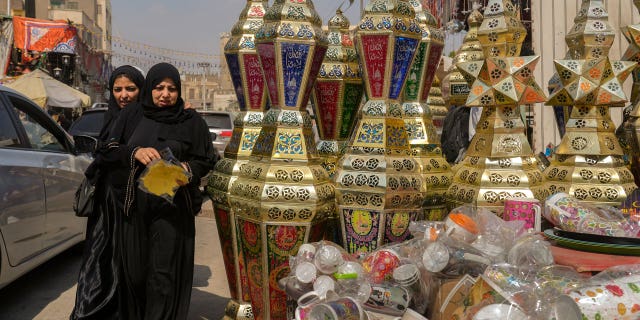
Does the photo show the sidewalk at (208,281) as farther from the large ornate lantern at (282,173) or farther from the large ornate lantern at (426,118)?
the large ornate lantern at (426,118)

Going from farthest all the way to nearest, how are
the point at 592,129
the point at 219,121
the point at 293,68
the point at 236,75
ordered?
the point at 219,121, the point at 236,75, the point at 592,129, the point at 293,68

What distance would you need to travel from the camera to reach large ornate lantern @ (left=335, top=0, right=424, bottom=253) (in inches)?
90.8

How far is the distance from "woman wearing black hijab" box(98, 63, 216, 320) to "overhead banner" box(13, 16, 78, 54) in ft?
47.1

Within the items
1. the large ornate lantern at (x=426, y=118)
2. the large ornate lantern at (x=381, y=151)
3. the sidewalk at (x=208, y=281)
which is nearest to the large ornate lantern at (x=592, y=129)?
the large ornate lantern at (x=426, y=118)

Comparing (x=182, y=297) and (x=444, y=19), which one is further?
(x=444, y=19)

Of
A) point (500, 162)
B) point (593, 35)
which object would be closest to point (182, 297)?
point (500, 162)

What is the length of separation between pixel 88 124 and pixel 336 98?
18.2ft

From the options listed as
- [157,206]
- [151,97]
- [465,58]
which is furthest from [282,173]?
[465,58]

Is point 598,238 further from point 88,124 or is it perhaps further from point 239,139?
point 88,124

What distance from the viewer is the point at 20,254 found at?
3.42 m

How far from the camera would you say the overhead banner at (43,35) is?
1488cm

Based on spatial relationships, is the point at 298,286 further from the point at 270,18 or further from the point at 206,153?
the point at 270,18

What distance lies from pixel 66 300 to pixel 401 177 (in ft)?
8.85

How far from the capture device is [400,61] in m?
2.44
